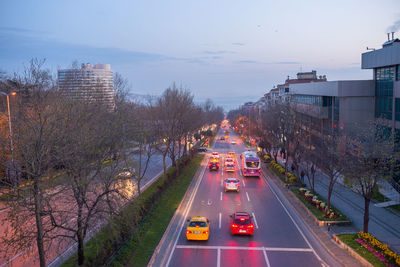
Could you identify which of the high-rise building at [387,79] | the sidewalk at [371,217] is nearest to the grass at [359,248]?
the sidewalk at [371,217]

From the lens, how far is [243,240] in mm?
17734

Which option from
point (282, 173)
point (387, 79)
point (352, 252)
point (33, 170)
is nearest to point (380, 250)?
point (352, 252)

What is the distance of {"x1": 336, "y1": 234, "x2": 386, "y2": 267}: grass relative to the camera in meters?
13.9

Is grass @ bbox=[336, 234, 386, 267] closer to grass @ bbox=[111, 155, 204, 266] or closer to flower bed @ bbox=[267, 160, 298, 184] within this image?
grass @ bbox=[111, 155, 204, 266]

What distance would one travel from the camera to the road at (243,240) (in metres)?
15.1

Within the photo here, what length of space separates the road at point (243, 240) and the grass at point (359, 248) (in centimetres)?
119

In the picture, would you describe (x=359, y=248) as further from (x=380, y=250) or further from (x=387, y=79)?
(x=387, y=79)

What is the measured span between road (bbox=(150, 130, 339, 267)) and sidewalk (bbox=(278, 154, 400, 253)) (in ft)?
9.59

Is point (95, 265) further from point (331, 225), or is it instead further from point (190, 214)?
point (331, 225)

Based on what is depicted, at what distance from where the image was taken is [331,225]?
19391mm

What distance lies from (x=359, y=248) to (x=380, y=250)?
38.9 inches

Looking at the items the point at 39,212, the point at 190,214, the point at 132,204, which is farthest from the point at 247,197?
the point at 39,212

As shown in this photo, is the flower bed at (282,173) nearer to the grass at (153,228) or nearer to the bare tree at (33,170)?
the grass at (153,228)

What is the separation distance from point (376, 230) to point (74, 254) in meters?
15.6
